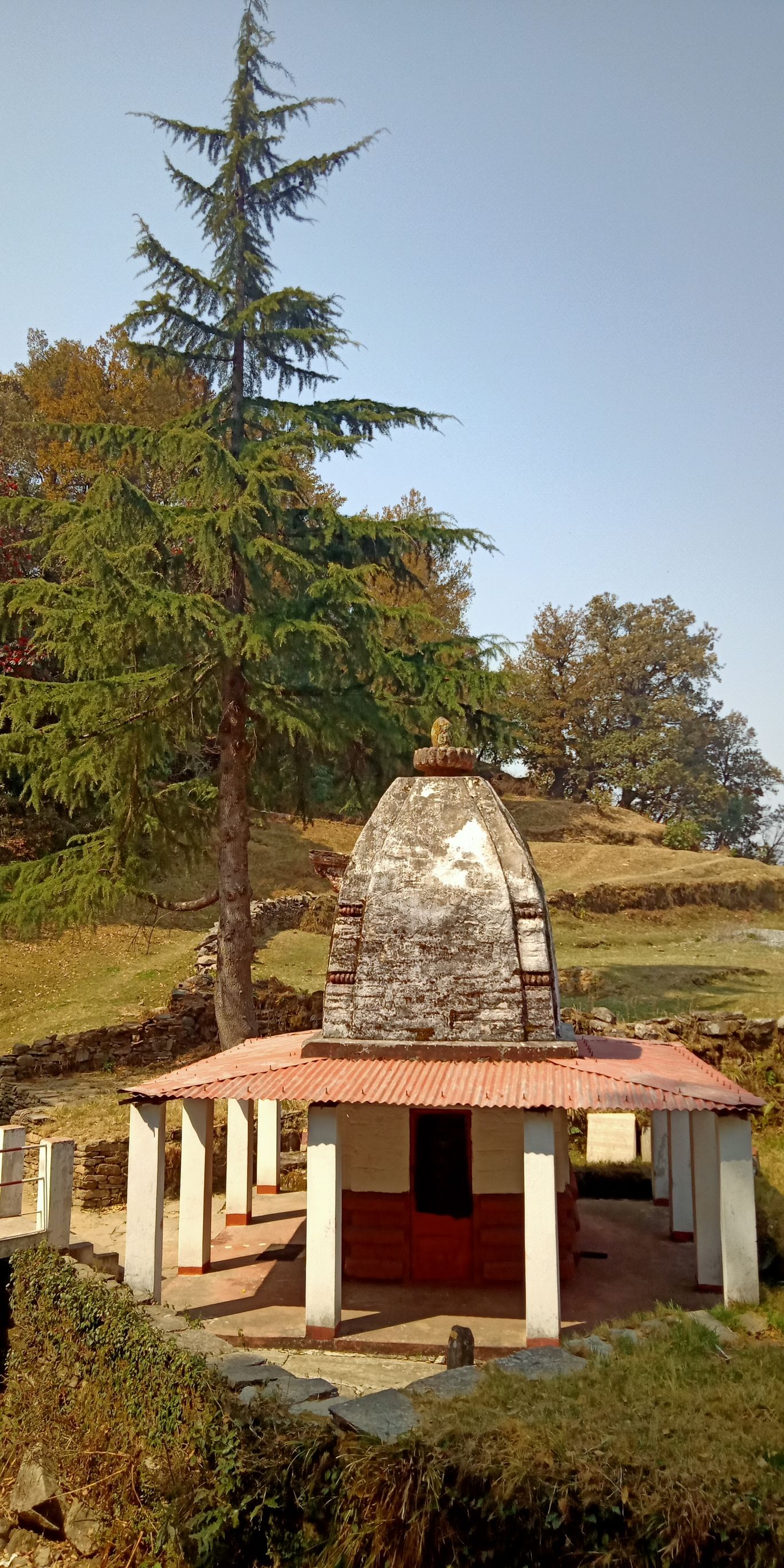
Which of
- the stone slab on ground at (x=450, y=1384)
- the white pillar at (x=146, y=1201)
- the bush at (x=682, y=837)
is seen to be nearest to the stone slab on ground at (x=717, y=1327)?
the stone slab on ground at (x=450, y=1384)

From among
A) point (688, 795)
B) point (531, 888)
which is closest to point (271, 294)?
point (531, 888)

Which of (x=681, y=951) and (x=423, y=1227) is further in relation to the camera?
(x=681, y=951)

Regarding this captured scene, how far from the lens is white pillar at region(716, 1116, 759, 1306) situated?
10258 millimetres

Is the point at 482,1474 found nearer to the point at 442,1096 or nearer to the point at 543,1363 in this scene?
the point at 543,1363

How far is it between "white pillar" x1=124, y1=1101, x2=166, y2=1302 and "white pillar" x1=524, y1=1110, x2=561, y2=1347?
156 inches

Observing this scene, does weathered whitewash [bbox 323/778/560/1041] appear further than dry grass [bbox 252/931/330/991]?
No

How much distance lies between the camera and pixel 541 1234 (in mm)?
10523

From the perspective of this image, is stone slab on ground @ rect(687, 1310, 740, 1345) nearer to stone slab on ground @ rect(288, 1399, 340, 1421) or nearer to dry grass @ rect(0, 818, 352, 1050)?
stone slab on ground @ rect(288, 1399, 340, 1421)

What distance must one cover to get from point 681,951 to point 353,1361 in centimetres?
2210

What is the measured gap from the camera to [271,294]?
20281 millimetres

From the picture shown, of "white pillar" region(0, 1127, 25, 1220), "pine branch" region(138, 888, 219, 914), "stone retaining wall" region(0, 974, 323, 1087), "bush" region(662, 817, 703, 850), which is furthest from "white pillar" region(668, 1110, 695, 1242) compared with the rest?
"bush" region(662, 817, 703, 850)

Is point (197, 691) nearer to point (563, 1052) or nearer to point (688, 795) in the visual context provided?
point (563, 1052)

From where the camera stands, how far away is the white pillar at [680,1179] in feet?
46.0

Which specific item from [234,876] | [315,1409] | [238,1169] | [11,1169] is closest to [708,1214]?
[315,1409]
